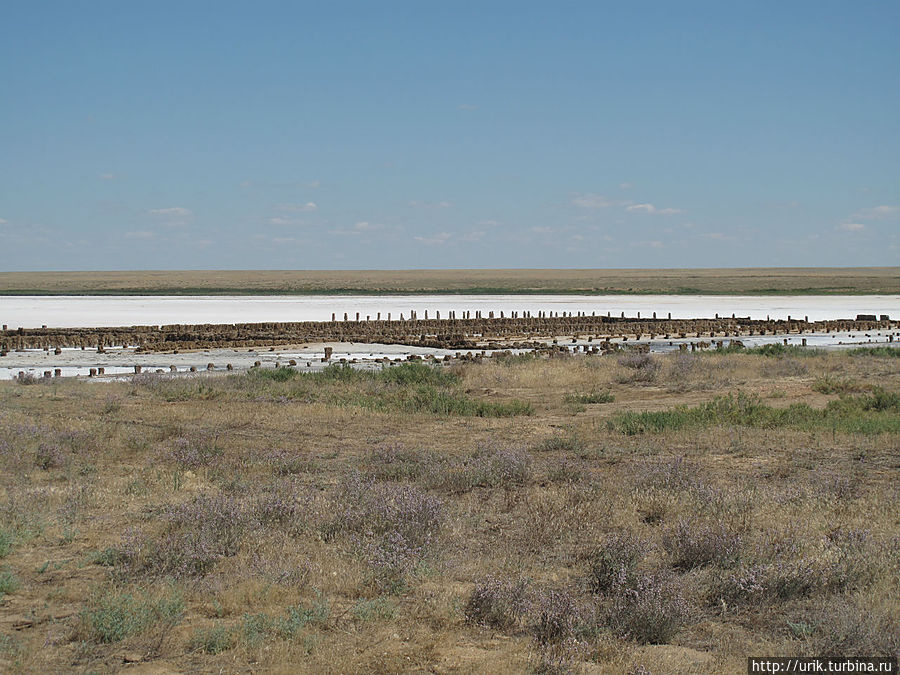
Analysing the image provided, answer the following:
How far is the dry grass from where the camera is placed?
5.79m

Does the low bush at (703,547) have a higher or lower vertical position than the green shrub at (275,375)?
lower

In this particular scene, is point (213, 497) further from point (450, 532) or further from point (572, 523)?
point (572, 523)

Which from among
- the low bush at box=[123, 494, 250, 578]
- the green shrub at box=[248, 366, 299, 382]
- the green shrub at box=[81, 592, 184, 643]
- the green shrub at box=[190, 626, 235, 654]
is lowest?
the green shrub at box=[190, 626, 235, 654]

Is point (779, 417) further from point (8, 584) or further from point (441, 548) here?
point (8, 584)

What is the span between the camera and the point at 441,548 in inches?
305

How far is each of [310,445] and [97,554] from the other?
5.71 metres

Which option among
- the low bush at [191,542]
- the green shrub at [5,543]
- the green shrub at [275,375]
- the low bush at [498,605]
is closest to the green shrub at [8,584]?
the green shrub at [5,543]

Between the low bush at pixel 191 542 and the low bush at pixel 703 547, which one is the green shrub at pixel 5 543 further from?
the low bush at pixel 703 547

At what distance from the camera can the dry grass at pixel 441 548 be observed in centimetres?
579

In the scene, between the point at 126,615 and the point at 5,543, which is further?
the point at 5,543

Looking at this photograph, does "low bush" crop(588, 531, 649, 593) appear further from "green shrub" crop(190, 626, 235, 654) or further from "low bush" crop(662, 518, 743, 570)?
"green shrub" crop(190, 626, 235, 654)

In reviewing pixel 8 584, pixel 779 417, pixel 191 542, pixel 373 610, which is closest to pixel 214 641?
pixel 373 610

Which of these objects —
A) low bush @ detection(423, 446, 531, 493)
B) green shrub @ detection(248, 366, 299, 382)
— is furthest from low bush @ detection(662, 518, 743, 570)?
green shrub @ detection(248, 366, 299, 382)

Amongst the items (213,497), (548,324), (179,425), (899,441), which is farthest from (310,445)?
(548,324)
